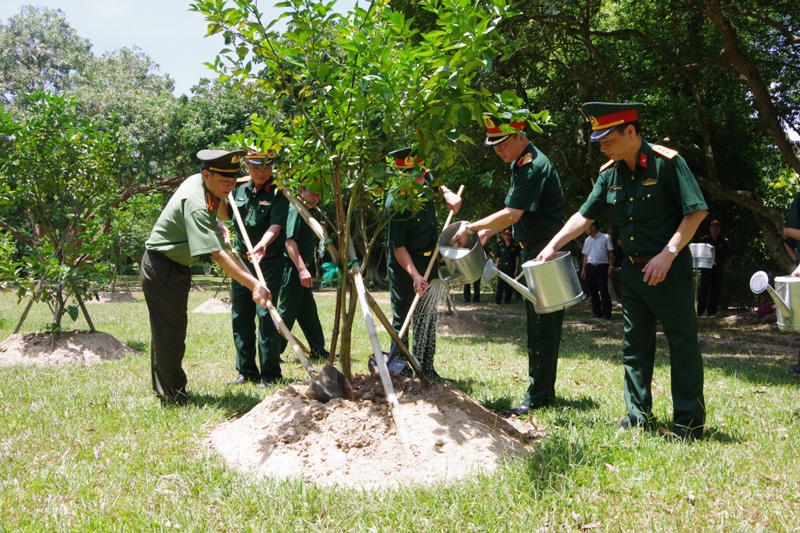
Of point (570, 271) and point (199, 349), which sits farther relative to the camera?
point (199, 349)

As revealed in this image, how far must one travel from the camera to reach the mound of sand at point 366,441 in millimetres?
3422

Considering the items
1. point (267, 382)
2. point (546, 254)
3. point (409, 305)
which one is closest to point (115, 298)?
point (267, 382)

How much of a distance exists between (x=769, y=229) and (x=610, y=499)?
33.0 ft

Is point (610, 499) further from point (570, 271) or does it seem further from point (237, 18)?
point (237, 18)

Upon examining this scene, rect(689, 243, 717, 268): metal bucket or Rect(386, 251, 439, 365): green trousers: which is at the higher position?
Rect(689, 243, 717, 268): metal bucket

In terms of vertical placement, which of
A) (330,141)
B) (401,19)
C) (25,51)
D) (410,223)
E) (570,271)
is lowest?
(570,271)

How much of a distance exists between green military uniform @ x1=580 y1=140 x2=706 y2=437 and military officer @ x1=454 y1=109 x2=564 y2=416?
0.57 metres

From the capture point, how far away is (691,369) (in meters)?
3.99

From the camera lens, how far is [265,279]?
20.4 ft

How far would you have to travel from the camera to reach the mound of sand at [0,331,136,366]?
7.11 meters

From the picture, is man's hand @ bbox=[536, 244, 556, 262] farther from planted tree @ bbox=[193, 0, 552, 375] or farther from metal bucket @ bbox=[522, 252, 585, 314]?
planted tree @ bbox=[193, 0, 552, 375]

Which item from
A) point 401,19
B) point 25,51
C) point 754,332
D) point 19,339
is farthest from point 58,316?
point 25,51

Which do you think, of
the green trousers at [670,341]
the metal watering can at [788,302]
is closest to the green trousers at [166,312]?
the green trousers at [670,341]

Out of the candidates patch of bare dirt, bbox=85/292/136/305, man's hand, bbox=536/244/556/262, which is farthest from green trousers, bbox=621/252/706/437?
patch of bare dirt, bbox=85/292/136/305
